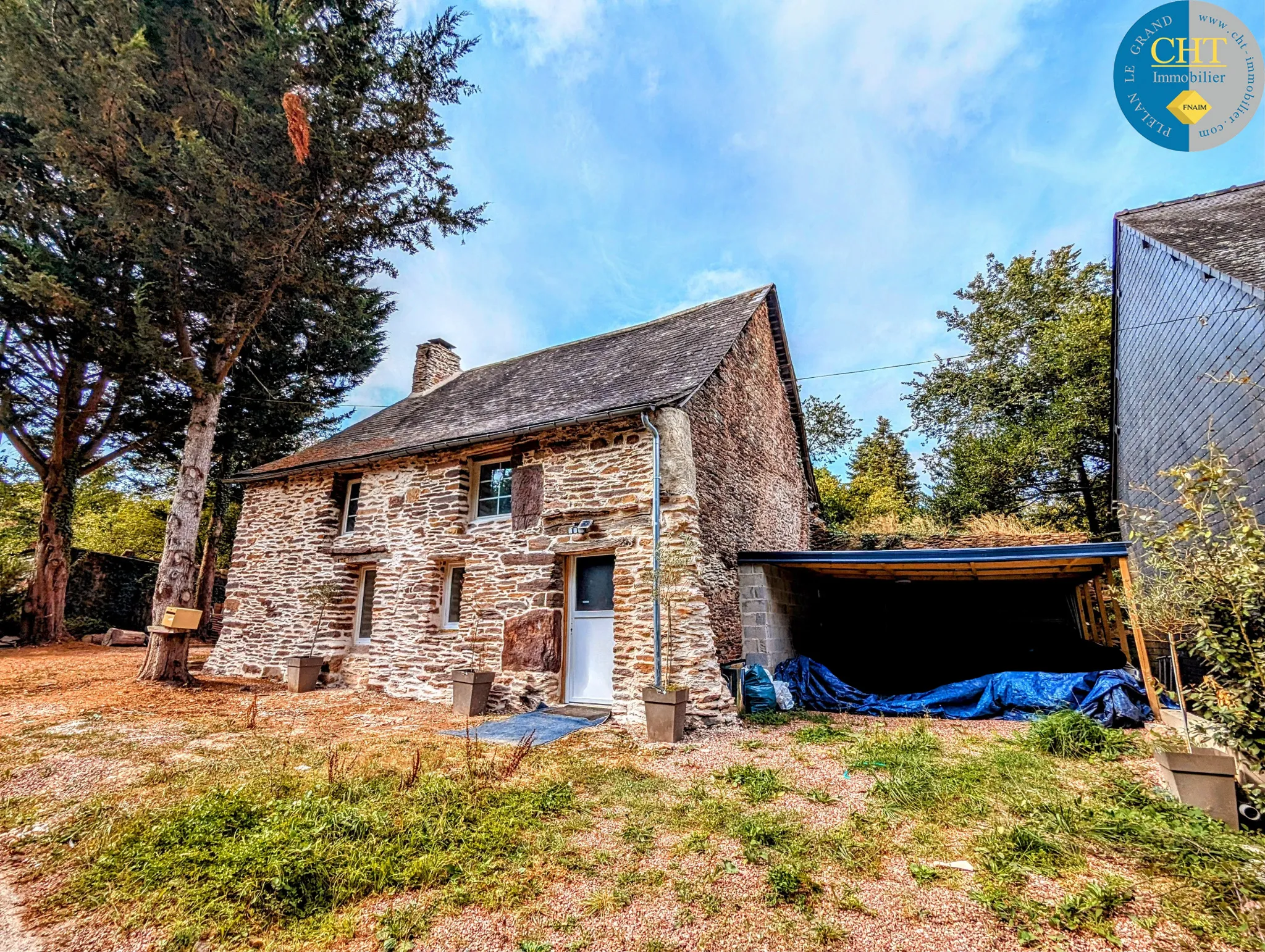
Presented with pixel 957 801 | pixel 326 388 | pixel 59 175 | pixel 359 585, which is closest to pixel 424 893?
pixel 957 801

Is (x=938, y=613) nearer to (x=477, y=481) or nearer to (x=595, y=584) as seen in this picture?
(x=595, y=584)

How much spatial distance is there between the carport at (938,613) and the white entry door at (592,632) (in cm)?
211

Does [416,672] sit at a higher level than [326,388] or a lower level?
lower

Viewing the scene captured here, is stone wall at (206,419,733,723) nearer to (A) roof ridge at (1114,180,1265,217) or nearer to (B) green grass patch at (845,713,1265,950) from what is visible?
(B) green grass patch at (845,713,1265,950)

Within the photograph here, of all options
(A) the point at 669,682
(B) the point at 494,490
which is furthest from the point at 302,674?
(A) the point at 669,682

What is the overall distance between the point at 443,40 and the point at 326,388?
10.4 metres

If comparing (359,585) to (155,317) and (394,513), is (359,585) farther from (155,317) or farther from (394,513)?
(155,317)

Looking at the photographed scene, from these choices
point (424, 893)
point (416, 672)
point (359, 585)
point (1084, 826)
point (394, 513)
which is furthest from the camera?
point (359, 585)

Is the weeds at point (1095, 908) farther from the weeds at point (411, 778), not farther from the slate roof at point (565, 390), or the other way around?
the slate roof at point (565, 390)

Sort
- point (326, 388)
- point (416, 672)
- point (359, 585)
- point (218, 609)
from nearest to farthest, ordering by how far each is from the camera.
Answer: point (416, 672) → point (359, 585) → point (326, 388) → point (218, 609)

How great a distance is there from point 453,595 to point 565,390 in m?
3.92

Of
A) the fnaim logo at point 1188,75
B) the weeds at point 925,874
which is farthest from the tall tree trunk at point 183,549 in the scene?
the fnaim logo at point 1188,75

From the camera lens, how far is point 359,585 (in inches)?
376

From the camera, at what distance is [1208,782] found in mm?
3111
